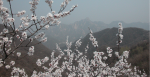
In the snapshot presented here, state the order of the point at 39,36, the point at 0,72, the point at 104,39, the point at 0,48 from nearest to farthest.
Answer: the point at 0,48 < the point at 39,36 < the point at 0,72 < the point at 104,39

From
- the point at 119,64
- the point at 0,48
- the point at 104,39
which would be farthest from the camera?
the point at 104,39

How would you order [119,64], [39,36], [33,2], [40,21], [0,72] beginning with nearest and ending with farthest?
[40,21] → [33,2] → [39,36] → [119,64] → [0,72]

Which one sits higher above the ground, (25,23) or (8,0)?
(8,0)

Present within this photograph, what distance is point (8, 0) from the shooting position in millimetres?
2170

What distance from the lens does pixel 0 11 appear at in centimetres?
212

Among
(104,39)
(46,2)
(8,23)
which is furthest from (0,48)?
(104,39)

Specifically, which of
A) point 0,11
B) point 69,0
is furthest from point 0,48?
point 69,0

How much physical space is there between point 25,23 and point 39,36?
671 mm

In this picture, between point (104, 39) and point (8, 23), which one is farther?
point (104, 39)

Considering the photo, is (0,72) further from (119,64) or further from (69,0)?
(119,64)

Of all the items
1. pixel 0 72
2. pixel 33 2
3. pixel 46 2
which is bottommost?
pixel 0 72

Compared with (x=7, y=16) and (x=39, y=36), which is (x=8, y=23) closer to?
(x=7, y=16)

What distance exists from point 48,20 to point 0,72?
433 inches

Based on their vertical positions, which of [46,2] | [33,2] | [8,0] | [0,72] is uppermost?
[46,2]
